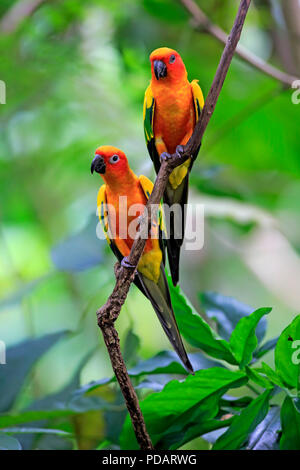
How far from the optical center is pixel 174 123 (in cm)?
64

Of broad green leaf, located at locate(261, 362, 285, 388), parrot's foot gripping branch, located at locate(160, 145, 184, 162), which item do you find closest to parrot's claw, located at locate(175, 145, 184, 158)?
parrot's foot gripping branch, located at locate(160, 145, 184, 162)

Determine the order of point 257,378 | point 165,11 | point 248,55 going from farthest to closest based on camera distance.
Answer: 1. point 165,11
2. point 248,55
3. point 257,378

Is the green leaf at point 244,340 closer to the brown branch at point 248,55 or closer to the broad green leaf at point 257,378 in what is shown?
the broad green leaf at point 257,378

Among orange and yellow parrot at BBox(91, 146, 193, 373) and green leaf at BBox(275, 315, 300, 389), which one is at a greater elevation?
orange and yellow parrot at BBox(91, 146, 193, 373)

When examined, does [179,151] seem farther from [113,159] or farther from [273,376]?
[273,376]

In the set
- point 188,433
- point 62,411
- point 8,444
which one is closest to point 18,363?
point 62,411

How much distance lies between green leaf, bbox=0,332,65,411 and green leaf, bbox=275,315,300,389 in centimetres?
51

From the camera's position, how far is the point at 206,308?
926mm

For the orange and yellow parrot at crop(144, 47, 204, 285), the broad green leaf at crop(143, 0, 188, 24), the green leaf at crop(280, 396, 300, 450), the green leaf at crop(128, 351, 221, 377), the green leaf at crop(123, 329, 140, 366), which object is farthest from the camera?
the broad green leaf at crop(143, 0, 188, 24)

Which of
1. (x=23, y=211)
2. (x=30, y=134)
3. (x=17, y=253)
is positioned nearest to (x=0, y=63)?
(x=30, y=134)

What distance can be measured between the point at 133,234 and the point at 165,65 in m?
0.23

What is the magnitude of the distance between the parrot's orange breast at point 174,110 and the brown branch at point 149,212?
0.07 meters

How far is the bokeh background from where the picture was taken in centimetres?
146

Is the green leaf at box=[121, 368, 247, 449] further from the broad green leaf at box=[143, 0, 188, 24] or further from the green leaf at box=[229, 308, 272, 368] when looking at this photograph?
the broad green leaf at box=[143, 0, 188, 24]
